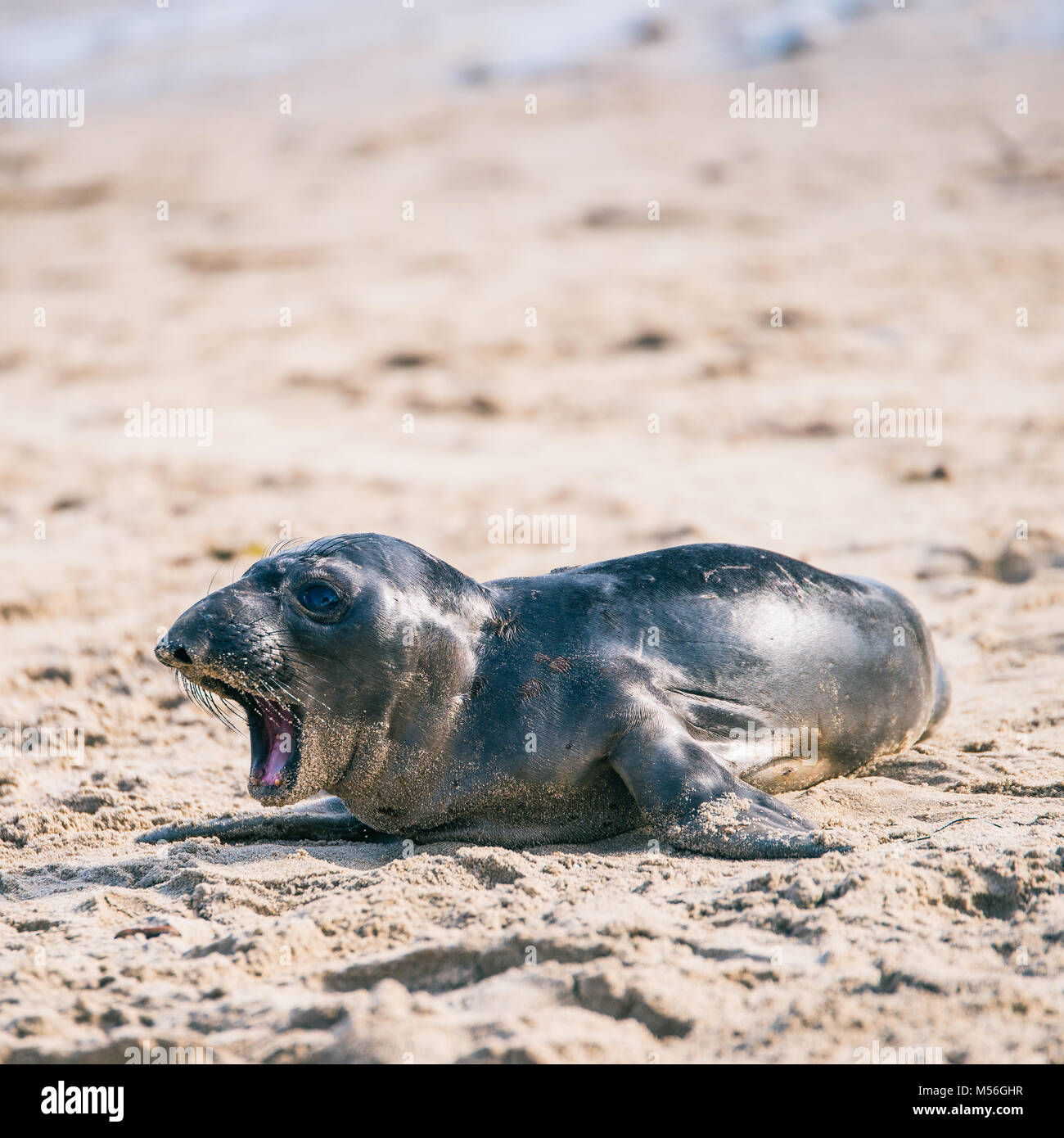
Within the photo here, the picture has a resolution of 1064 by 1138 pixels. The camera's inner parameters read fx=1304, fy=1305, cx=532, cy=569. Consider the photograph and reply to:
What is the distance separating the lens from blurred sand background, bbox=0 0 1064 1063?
2.56 m

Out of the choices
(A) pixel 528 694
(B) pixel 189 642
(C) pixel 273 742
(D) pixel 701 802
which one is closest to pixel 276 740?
(C) pixel 273 742

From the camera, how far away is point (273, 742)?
11.3 ft

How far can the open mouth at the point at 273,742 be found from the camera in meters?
3.34

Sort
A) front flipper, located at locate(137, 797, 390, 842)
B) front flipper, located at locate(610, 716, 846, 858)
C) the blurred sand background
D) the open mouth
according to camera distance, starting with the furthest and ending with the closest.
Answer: front flipper, located at locate(137, 797, 390, 842)
the open mouth
front flipper, located at locate(610, 716, 846, 858)
the blurred sand background

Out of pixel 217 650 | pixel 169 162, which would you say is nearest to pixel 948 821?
pixel 217 650

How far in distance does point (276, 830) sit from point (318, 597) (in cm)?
80

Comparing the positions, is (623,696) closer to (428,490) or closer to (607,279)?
(428,490)

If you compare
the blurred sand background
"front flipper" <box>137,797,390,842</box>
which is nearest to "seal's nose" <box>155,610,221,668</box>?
the blurred sand background

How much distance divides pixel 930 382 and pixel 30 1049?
796cm

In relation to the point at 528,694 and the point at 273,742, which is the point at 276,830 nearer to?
the point at 273,742

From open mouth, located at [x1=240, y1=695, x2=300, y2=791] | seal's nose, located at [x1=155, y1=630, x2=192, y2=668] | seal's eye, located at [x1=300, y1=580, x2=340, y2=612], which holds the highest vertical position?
seal's eye, located at [x1=300, y1=580, x2=340, y2=612]

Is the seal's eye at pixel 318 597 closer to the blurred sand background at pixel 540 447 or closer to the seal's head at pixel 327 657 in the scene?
the seal's head at pixel 327 657

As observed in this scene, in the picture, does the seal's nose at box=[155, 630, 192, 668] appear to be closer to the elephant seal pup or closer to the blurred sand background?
the elephant seal pup

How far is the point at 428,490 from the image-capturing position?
7.71 m
